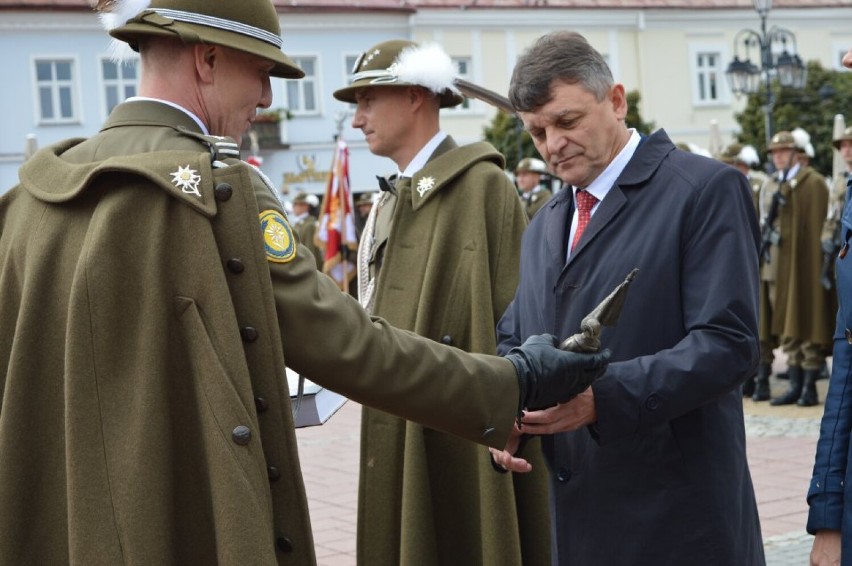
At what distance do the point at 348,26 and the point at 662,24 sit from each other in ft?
31.9

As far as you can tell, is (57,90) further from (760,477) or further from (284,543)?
(284,543)

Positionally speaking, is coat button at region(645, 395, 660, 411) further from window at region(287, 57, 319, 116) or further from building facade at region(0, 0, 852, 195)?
window at region(287, 57, 319, 116)

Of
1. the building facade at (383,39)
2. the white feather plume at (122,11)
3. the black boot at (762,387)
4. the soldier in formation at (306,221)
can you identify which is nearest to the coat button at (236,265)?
the white feather plume at (122,11)

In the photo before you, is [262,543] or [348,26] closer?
[262,543]

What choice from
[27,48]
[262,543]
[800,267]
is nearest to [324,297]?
[262,543]

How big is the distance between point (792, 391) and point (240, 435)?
9774 mm

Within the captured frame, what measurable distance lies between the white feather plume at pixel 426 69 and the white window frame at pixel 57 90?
29983 mm

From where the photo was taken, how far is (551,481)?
3473 millimetres

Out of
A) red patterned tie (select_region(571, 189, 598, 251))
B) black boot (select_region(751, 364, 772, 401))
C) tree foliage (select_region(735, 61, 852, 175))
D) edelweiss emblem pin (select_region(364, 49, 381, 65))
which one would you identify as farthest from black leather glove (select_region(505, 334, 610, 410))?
tree foliage (select_region(735, 61, 852, 175))

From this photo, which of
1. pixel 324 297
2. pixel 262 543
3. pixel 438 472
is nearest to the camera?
pixel 262 543

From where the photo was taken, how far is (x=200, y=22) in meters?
2.92

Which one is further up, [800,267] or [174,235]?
[174,235]

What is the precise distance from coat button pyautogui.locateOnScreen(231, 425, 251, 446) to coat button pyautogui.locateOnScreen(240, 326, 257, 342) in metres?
0.19

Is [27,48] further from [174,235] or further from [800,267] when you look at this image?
[174,235]
